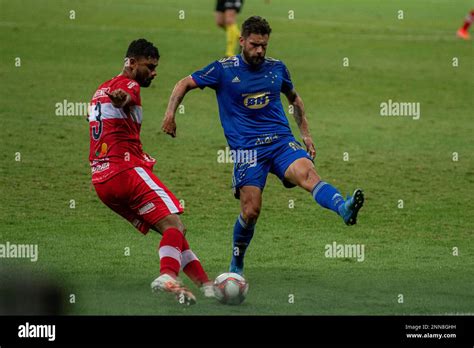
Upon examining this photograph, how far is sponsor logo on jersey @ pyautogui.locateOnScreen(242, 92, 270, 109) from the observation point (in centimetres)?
1142

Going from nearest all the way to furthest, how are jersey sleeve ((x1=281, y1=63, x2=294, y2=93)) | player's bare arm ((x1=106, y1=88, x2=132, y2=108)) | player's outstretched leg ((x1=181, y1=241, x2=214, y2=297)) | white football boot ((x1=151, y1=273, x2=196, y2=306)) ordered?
1. white football boot ((x1=151, y1=273, x2=196, y2=306))
2. player's bare arm ((x1=106, y1=88, x2=132, y2=108))
3. player's outstretched leg ((x1=181, y1=241, x2=214, y2=297))
4. jersey sleeve ((x1=281, y1=63, x2=294, y2=93))

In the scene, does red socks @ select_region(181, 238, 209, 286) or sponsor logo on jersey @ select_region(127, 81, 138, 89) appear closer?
sponsor logo on jersey @ select_region(127, 81, 138, 89)

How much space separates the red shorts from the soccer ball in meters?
0.79

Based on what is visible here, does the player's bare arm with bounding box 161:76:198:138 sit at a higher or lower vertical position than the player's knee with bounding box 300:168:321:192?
higher

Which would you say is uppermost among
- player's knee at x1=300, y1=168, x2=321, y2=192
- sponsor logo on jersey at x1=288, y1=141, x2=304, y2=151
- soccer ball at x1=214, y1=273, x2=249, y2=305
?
sponsor logo on jersey at x1=288, y1=141, x2=304, y2=151

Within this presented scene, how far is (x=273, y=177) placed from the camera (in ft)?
58.4

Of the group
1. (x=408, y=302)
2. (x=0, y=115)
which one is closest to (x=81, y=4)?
(x=0, y=115)

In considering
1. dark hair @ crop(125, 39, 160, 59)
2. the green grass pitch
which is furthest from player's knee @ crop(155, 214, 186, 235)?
dark hair @ crop(125, 39, 160, 59)

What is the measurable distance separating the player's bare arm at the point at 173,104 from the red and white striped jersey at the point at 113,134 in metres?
0.30

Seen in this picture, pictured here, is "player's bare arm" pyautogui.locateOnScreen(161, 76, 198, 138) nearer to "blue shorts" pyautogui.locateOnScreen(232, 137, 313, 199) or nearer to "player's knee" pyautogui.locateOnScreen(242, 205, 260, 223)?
"blue shorts" pyautogui.locateOnScreen(232, 137, 313, 199)

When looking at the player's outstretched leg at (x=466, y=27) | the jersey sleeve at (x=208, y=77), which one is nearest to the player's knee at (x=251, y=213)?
the jersey sleeve at (x=208, y=77)

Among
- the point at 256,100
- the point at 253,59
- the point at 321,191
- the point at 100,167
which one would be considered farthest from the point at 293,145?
the point at 100,167

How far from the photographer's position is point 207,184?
17.0 meters

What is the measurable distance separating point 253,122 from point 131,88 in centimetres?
154
